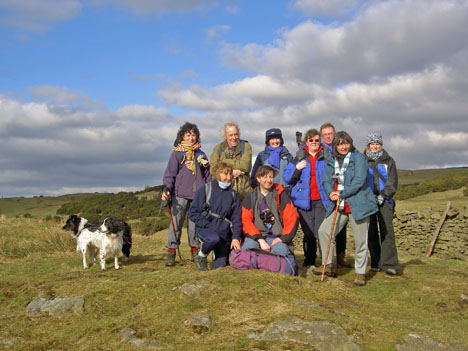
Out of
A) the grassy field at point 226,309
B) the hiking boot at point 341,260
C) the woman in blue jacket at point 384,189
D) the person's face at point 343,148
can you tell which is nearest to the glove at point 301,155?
the person's face at point 343,148

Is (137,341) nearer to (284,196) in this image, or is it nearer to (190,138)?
(284,196)

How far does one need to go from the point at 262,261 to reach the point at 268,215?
2.74 ft

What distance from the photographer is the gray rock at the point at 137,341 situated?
382 centimetres

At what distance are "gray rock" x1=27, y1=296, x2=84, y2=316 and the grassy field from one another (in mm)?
91

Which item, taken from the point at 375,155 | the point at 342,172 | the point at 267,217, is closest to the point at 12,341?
the point at 267,217

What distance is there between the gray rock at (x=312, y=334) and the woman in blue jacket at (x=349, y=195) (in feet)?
7.91

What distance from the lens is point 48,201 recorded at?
5869cm

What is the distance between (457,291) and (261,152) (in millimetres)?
3946

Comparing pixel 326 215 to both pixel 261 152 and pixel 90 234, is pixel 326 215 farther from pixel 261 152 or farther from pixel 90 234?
pixel 90 234

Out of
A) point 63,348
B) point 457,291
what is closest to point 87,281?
point 63,348

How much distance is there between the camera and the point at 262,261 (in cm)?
595

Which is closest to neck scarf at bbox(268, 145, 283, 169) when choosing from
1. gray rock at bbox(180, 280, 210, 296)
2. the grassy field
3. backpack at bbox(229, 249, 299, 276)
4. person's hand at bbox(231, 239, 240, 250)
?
person's hand at bbox(231, 239, 240, 250)

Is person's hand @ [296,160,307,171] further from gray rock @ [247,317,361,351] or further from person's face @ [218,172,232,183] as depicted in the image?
gray rock @ [247,317,361,351]

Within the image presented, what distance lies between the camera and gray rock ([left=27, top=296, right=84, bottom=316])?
488 cm
